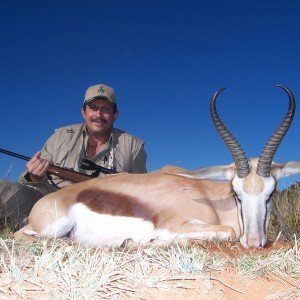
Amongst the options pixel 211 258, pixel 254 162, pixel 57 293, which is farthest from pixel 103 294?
pixel 254 162

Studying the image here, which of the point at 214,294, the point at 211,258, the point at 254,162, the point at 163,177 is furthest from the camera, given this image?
the point at 163,177

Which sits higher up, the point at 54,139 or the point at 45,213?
the point at 54,139

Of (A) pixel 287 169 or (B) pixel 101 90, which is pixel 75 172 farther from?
(A) pixel 287 169

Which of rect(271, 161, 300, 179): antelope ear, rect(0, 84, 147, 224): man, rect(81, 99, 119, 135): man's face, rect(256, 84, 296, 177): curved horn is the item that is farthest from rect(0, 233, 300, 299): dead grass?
rect(81, 99, 119, 135): man's face

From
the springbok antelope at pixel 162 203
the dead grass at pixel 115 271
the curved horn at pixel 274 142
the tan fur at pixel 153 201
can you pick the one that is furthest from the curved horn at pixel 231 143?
the dead grass at pixel 115 271

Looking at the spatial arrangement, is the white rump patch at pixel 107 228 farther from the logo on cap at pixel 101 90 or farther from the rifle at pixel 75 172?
the logo on cap at pixel 101 90

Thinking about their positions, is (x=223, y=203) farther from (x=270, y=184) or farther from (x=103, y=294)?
(x=103, y=294)

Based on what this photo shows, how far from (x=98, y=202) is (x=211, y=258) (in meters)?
2.06

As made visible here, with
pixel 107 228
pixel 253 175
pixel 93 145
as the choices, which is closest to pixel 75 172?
pixel 93 145

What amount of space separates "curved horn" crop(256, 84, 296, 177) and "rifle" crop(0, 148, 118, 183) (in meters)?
2.92

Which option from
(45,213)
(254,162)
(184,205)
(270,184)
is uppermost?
(254,162)

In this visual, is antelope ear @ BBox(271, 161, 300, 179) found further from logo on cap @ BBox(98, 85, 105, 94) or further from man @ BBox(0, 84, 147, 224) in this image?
logo on cap @ BBox(98, 85, 105, 94)

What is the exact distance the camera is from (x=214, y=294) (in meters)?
2.53

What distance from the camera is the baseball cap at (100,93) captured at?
7352 mm
